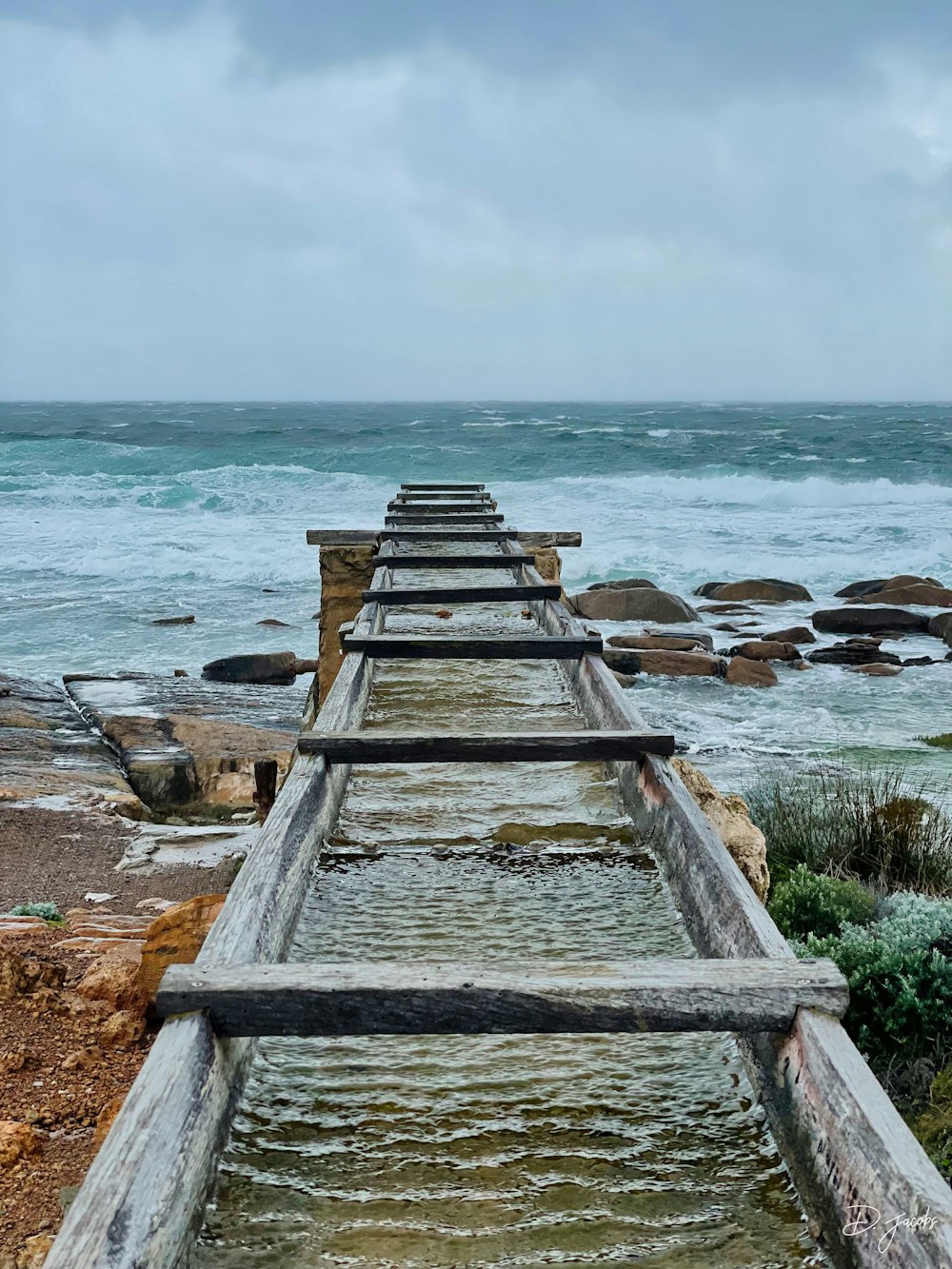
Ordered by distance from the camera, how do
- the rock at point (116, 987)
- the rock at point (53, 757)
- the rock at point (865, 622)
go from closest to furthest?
the rock at point (116, 987)
the rock at point (53, 757)
the rock at point (865, 622)

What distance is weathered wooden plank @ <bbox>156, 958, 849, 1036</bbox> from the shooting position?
204 centimetres

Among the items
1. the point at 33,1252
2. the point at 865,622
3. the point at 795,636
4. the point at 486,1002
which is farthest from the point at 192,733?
the point at 865,622

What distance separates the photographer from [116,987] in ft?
14.0

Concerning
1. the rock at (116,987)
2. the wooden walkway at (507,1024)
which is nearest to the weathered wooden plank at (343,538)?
the rock at (116,987)

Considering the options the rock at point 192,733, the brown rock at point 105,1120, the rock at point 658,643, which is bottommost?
the rock at point 658,643

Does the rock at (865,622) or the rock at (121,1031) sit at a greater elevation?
the rock at (121,1031)

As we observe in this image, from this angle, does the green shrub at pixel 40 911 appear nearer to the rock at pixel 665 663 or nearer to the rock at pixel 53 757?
the rock at pixel 53 757

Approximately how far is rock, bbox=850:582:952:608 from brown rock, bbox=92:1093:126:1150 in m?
19.4

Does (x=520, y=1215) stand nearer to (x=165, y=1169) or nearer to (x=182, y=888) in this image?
(x=165, y=1169)

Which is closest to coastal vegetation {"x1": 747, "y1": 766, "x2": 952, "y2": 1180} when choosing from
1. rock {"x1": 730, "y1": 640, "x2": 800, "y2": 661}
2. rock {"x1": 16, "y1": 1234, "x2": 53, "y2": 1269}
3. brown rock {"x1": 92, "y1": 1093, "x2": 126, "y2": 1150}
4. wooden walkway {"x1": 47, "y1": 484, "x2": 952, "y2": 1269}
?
wooden walkway {"x1": 47, "y1": 484, "x2": 952, "y2": 1269}

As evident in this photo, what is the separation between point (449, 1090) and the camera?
2285 millimetres

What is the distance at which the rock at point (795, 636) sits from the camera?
A: 58.1ft

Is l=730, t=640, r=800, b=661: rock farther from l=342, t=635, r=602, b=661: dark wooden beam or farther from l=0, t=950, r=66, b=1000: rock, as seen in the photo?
l=0, t=950, r=66, b=1000: rock

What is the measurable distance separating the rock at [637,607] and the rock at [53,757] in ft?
31.2
